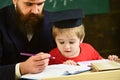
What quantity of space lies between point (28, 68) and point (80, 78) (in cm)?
29

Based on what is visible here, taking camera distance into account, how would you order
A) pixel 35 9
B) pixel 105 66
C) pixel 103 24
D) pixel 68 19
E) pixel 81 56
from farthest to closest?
pixel 103 24 < pixel 35 9 < pixel 81 56 < pixel 68 19 < pixel 105 66

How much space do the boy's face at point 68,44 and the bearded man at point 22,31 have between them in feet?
0.65

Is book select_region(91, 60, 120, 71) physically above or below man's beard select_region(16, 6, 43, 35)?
below

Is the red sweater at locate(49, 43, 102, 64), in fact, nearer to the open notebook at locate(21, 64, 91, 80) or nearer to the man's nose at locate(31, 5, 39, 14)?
the open notebook at locate(21, 64, 91, 80)

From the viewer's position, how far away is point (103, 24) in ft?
7.63

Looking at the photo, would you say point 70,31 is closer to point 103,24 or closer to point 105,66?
point 105,66

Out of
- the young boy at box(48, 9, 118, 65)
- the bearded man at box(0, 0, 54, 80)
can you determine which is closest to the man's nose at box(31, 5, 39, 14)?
the bearded man at box(0, 0, 54, 80)

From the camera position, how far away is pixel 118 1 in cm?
236

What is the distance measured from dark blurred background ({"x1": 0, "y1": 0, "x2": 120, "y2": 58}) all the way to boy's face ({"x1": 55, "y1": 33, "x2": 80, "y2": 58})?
73 centimetres

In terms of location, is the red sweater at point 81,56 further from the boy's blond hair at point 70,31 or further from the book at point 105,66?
the book at point 105,66

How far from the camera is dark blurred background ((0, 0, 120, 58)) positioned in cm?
223

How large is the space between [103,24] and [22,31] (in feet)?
2.93

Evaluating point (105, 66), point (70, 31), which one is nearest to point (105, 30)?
point (70, 31)

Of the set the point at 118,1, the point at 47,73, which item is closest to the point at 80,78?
the point at 47,73
